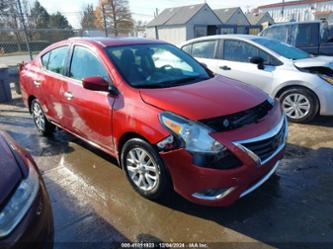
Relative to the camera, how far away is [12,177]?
6.21 feet

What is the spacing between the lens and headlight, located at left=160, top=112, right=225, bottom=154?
8.25ft

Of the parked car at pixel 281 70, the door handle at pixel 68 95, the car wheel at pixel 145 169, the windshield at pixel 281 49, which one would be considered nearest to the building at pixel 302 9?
the windshield at pixel 281 49

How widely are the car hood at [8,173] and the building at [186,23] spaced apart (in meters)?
34.1

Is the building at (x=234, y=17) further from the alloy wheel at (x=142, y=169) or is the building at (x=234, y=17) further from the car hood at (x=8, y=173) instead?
the car hood at (x=8, y=173)

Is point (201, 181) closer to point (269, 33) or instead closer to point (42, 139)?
point (42, 139)

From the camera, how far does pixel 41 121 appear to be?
5.12 m

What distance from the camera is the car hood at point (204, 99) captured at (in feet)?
8.93

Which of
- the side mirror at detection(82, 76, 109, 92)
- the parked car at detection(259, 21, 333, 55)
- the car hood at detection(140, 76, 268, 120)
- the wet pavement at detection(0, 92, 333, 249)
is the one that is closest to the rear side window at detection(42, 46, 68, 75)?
the side mirror at detection(82, 76, 109, 92)

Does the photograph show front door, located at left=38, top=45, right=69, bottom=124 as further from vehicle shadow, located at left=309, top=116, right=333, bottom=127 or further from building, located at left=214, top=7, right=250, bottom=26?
building, located at left=214, top=7, right=250, bottom=26

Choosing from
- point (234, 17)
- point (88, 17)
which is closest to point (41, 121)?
point (88, 17)

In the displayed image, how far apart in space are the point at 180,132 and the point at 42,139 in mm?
3425

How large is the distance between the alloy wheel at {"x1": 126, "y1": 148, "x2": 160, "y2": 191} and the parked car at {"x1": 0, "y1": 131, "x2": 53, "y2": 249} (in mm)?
1085

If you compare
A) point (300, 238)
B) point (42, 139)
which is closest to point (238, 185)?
point (300, 238)

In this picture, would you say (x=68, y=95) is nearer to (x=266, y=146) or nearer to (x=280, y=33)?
(x=266, y=146)
